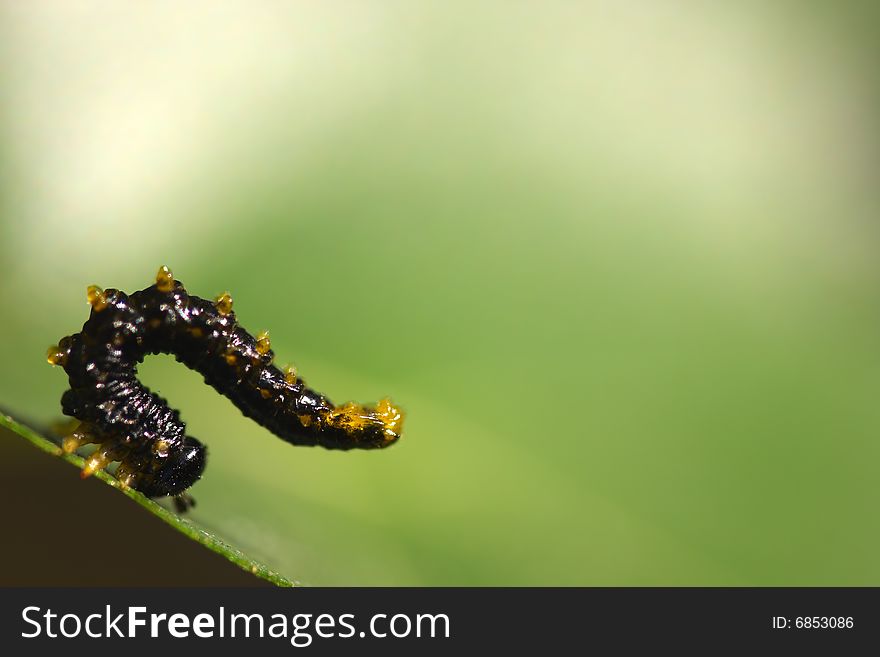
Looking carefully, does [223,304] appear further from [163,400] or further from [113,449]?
[113,449]

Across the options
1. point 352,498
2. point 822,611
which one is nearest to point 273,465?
point 352,498

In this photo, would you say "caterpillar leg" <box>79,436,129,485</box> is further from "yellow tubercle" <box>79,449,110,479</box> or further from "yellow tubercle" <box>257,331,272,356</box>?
"yellow tubercle" <box>257,331,272,356</box>

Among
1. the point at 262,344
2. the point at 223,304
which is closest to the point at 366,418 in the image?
the point at 262,344

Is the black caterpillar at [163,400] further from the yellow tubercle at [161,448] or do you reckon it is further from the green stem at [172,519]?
the green stem at [172,519]

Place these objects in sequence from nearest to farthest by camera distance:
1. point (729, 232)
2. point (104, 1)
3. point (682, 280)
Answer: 1. point (104, 1)
2. point (682, 280)
3. point (729, 232)

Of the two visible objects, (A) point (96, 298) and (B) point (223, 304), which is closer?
(A) point (96, 298)

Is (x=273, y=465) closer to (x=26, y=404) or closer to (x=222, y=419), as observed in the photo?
(x=222, y=419)

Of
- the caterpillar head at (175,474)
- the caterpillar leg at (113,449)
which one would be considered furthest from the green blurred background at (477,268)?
the caterpillar leg at (113,449)
